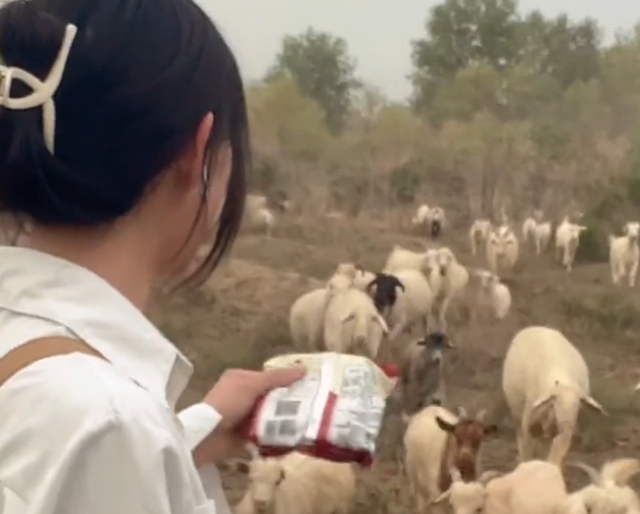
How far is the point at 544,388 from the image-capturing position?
312cm

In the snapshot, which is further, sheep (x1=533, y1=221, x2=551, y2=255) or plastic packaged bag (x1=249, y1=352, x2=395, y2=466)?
sheep (x1=533, y1=221, x2=551, y2=255)

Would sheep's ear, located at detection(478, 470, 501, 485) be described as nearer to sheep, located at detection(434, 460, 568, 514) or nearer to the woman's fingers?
sheep, located at detection(434, 460, 568, 514)

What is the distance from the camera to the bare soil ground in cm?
345

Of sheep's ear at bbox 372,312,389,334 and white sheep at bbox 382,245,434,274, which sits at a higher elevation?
white sheep at bbox 382,245,434,274

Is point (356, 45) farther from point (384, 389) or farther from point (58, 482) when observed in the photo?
point (58, 482)

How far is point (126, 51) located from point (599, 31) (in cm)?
326

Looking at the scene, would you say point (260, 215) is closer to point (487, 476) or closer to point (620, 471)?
point (487, 476)

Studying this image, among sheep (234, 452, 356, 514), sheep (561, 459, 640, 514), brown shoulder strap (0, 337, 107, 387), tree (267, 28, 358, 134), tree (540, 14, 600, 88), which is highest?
tree (540, 14, 600, 88)

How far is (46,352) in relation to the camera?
0.65 metres

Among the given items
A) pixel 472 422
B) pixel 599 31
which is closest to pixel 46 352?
pixel 472 422

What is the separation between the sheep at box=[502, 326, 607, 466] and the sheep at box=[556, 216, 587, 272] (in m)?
0.22

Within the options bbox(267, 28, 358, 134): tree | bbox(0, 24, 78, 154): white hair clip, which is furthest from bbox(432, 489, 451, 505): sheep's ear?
bbox(0, 24, 78, 154): white hair clip

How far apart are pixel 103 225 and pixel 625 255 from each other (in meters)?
3.08

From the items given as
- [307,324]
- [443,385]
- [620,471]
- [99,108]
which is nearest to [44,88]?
[99,108]
